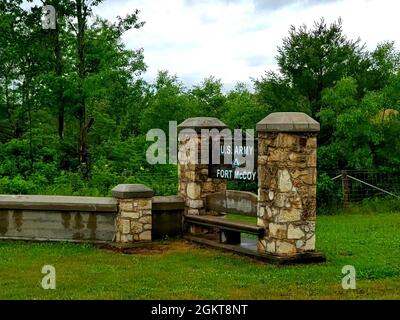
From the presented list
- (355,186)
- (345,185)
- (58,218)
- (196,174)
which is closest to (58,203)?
(58,218)

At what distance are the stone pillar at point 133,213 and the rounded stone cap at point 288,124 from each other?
10.2 ft

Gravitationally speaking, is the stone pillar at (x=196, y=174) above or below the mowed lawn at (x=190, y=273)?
above

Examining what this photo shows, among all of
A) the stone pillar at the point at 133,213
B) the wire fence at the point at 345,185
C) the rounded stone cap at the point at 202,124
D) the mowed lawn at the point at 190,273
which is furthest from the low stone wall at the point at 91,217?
the wire fence at the point at 345,185

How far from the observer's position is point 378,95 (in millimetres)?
19250

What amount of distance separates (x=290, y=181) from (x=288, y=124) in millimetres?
917

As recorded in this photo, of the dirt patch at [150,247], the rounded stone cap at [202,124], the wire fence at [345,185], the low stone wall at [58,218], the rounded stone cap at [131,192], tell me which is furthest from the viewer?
the wire fence at [345,185]

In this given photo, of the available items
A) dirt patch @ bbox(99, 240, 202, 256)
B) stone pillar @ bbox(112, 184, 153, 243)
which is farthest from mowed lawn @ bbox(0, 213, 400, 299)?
stone pillar @ bbox(112, 184, 153, 243)

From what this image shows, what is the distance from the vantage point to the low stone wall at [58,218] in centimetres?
1232

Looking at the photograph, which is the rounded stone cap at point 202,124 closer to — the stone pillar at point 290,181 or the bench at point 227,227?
the bench at point 227,227

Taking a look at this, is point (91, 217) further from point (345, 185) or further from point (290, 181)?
point (345, 185)

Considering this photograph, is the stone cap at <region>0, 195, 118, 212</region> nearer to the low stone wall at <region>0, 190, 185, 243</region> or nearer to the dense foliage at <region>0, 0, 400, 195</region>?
the low stone wall at <region>0, 190, 185, 243</region>

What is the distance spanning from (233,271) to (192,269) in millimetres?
688

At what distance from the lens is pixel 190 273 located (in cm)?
964
